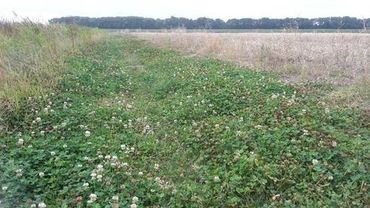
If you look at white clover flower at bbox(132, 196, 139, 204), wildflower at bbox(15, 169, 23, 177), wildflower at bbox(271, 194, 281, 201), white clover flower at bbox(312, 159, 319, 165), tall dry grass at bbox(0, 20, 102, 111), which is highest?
tall dry grass at bbox(0, 20, 102, 111)

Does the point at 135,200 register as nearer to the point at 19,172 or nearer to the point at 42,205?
the point at 42,205

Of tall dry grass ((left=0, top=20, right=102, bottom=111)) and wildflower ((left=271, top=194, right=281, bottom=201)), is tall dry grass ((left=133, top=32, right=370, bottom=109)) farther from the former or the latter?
tall dry grass ((left=0, top=20, right=102, bottom=111))

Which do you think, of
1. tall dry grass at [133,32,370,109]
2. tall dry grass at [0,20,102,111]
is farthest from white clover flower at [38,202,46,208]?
tall dry grass at [133,32,370,109]

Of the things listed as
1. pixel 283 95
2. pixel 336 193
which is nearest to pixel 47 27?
pixel 283 95

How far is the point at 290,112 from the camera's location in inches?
246

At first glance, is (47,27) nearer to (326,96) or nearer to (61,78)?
(61,78)

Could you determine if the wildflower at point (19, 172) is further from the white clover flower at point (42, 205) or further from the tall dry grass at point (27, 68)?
the tall dry grass at point (27, 68)

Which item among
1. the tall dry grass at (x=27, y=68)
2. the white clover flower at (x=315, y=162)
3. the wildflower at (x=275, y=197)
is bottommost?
the wildflower at (x=275, y=197)

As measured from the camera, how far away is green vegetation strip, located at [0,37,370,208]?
4.10m

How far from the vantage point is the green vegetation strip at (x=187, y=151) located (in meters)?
4.10

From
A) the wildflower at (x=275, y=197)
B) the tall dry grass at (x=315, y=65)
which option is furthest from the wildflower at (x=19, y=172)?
the tall dry grass at (x=315, y=65)

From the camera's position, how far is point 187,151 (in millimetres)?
5395

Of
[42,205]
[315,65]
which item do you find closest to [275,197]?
[42,205]

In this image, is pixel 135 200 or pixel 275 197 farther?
pixel 275 197
